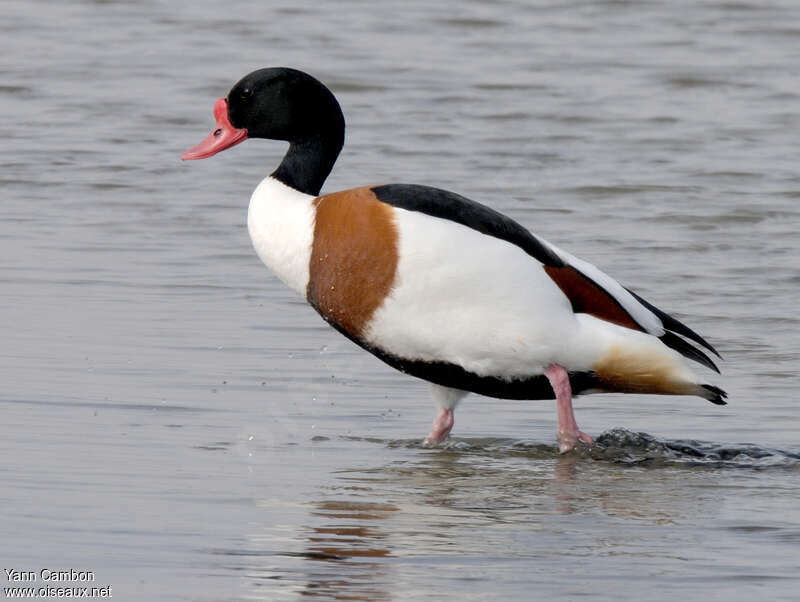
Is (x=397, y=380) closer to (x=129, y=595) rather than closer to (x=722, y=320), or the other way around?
(x=722, y=320)

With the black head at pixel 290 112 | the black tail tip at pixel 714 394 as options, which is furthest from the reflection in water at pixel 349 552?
the black head at pixel 290 112

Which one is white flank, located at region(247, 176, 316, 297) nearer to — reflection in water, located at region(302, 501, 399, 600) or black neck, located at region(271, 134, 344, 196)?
black neck, located at region(271, 134, 344, 196)

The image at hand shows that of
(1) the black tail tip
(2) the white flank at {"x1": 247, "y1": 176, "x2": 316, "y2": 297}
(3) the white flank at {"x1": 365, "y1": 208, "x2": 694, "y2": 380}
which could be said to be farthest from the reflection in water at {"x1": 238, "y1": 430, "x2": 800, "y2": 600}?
(2) the white flank at {"x1": 247, "y1": 176, "x2": 316, "y2": 297}

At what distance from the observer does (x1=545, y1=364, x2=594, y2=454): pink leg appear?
654 centimetres

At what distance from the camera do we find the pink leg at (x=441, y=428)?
6.66 metres

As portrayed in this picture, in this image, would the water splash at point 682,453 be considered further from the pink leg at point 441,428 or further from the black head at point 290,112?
the black head at point 290,112

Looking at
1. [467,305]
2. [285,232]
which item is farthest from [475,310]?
[285,232]

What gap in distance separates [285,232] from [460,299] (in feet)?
2.12

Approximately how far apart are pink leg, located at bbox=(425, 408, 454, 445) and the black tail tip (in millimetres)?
906

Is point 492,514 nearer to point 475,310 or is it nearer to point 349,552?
point 349,552

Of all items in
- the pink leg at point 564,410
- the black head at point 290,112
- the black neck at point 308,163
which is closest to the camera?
the pink leg at point 564,410

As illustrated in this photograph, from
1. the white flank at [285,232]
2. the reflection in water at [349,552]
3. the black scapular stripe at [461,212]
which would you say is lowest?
the reflection in water at [349,552]

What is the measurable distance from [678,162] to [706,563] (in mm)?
8324

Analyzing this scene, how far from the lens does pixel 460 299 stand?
6324 millimetres
